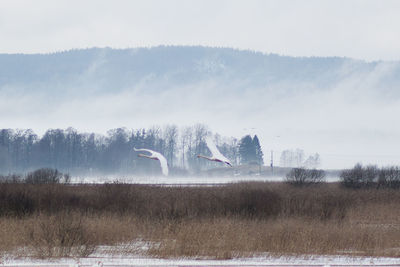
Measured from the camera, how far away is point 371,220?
29797 mm

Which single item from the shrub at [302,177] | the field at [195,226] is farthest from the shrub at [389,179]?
the field at [195,226]

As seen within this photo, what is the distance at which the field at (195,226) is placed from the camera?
65.1ft

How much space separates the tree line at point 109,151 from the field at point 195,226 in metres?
100.0

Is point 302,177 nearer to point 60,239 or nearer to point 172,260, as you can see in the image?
point 60,239

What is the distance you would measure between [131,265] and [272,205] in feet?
47.9

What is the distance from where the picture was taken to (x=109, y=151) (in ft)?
486

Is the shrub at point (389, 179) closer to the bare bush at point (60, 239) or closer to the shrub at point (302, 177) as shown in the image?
the shrub at point (302, 177)

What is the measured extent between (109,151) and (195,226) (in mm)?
126635

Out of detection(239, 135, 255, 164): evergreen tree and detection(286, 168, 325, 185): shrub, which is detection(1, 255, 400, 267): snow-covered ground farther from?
detection(239, 135, 255, 164): evergreen tree

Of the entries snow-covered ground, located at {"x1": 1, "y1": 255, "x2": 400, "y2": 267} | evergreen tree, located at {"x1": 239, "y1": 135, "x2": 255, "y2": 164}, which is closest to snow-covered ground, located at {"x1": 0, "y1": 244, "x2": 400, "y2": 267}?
snow-covered ground, located at {"x1": 1, "y1": 255, "x2": 400, "y2": 267}

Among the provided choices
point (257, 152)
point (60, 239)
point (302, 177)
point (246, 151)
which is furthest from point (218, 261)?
point (257, 152)

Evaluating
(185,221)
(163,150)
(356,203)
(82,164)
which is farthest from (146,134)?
(185,221)

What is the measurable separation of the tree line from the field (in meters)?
100.0

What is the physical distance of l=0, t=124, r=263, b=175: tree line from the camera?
465ft
